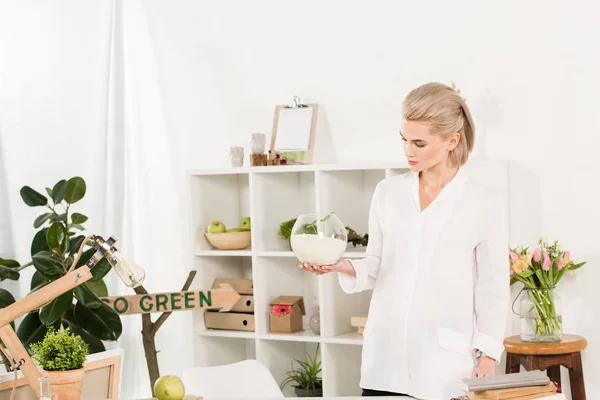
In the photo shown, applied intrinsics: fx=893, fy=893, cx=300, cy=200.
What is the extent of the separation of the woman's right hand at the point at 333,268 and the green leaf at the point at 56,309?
1576 mm

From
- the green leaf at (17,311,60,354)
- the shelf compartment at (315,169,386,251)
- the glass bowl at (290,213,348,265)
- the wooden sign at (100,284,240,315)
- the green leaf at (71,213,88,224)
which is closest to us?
the glass bowl at (290,213,348,265)

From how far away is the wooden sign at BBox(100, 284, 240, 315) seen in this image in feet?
13.4

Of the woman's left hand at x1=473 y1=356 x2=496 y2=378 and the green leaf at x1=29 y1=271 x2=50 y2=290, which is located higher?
the green leaf at x1=29 y1=271 x2=50 y2=290

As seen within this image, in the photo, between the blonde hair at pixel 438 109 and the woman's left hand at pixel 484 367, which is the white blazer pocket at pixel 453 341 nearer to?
the woman's left hand at pixel 484 367

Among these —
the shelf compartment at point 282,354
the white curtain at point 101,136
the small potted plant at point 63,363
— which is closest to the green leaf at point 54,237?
the white curtain at point 101,136

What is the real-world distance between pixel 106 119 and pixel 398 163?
1.92m

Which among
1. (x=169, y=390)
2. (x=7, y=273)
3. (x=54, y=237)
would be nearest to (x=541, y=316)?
(x=169, y=390)

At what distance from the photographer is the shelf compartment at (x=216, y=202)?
176 inches

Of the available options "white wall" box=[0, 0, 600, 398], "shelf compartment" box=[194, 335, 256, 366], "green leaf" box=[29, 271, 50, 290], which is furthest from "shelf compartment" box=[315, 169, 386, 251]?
"green leaf" box=[29, 271, 50, 290]

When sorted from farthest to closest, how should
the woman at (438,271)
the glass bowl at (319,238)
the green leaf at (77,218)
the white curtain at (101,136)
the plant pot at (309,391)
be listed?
the white curtain at (101,136)
the plant pot at (309,391)
the green leaf at (77,218)
the woman at (438,271)
the glass bowl at (319,238)

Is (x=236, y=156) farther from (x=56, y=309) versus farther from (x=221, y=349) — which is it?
(x=56, y=309)

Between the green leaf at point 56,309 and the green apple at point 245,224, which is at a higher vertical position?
the green apple at point 245,224

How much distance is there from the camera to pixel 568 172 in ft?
13.1

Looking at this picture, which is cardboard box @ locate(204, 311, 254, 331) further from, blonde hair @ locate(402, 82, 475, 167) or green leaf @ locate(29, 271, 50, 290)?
blonde hair @ locate(402, 82, 475, 167)
